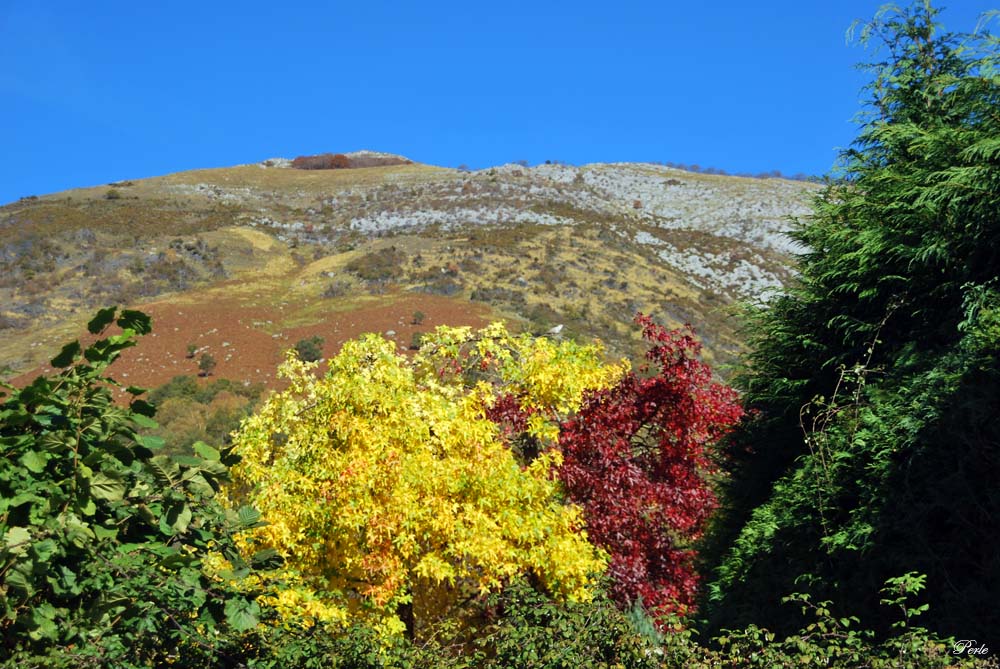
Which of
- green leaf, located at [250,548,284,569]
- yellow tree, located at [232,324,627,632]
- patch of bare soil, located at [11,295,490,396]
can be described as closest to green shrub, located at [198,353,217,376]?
patch of bare soil, located at [11,295,490,396]

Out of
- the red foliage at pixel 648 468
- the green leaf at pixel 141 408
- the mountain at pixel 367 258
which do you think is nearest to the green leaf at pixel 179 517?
the green leaf at pixel 141 408

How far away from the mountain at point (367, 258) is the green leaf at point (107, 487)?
21.4 meters

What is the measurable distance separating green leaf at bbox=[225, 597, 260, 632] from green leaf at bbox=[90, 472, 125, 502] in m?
0.90

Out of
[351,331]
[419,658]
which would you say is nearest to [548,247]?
[351,331]

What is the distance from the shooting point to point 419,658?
5055 millimetres

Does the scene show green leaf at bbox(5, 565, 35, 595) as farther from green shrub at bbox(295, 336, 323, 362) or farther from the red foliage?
green shrub at bbox(295, 336, 323, 362)

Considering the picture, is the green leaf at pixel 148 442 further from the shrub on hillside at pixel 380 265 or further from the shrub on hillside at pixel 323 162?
the shrub on hillside at pixel 323 162

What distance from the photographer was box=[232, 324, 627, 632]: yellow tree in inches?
320

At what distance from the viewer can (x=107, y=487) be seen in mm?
4543

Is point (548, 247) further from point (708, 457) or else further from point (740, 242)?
point (708, 457)

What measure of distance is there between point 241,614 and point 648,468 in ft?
23.6

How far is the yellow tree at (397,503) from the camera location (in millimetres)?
8117

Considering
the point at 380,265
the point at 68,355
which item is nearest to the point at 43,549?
the point at 68,355

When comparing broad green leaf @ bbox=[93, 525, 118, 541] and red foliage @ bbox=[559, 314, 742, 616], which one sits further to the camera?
red foliage @ bbox=[559, 314, 742, 616]
